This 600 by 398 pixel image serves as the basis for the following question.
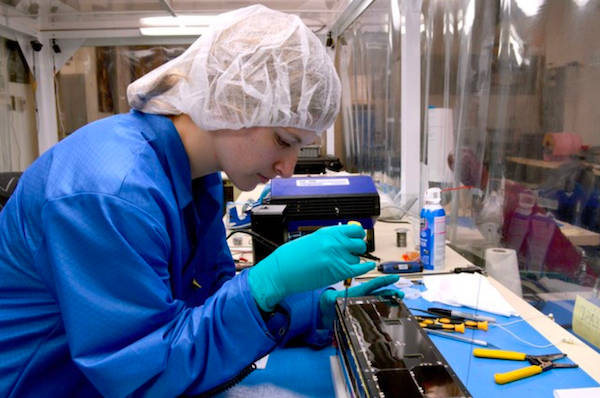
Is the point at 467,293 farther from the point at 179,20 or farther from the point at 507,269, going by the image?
the point at 179,20

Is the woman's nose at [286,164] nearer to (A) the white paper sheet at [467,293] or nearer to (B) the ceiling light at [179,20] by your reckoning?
(A) the white paper sheet at [467,293]

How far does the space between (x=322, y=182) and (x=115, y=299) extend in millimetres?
988

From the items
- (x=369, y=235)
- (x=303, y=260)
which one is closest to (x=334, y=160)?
(x=369, y=235)

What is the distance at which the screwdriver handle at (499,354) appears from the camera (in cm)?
85

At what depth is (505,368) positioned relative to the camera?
824mm

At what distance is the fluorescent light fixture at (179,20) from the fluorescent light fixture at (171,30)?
4cm

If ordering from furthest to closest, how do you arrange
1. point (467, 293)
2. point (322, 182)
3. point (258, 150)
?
1. point (322, 182)
2. point (467, 293)
3. point (258, 150)

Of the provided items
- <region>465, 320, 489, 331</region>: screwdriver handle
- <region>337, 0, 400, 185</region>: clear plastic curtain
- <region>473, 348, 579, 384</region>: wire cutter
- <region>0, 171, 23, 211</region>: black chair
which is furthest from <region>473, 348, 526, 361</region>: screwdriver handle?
<region>0, 171, 23, 211</region>: black chair

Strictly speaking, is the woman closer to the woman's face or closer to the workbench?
the woman's face

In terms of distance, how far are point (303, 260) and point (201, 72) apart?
1.31ft

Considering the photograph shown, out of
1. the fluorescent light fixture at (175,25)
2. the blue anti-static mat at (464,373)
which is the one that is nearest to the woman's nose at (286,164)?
the blue anti-static mat at (464,373)

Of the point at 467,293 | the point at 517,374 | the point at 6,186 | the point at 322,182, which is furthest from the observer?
the point at 6,186

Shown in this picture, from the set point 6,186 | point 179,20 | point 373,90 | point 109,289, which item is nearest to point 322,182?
point 109,289

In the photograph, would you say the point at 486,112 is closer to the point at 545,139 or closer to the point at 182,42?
the point at 545,139
